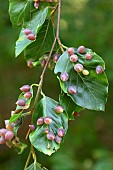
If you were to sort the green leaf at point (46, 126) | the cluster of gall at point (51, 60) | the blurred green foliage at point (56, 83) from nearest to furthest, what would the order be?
the green leaf at point (46, 126) → the cluster of gall at point (51, 60) → the blurred green foliage at point (56, 83)

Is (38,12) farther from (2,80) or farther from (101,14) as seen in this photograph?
(2,80)

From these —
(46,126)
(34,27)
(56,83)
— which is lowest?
(56,83)

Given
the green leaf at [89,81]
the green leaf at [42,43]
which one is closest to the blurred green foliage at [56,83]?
the green leaf at [42,43]

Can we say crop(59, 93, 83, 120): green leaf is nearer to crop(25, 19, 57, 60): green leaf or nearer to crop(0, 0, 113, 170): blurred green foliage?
crop(25, 19, 57, 60): green leaf

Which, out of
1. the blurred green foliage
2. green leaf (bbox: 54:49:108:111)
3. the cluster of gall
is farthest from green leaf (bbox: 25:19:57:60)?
the blurred green foliage

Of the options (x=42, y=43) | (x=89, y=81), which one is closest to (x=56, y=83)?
(x=42, y=43)

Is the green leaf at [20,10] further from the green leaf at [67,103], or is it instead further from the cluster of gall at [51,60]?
the green leaf at [67,103]

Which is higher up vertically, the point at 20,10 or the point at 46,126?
the point at 20,10

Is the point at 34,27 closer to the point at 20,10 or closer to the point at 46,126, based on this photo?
the point at 20,10

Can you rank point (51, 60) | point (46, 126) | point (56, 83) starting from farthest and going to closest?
1. point (56, 83)
2. point (51, 60)
3. point (46, 126)
